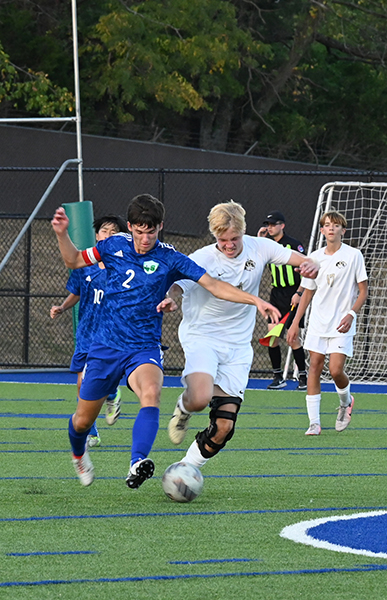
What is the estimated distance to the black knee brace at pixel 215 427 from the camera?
6137 mm

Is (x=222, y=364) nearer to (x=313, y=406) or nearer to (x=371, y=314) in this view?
(x=313, y=406)

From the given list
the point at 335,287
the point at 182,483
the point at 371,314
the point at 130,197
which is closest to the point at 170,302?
the point at 182,483

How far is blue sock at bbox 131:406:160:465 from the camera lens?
17.5ft

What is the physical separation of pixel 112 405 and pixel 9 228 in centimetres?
1324

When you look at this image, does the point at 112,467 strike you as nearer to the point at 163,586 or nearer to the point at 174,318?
the point at 163,586

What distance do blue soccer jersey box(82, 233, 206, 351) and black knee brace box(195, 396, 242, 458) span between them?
2.15ft

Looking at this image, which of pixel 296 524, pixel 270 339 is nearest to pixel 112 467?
pixel 270 339

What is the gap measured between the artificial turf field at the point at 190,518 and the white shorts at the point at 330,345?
797 millimetres

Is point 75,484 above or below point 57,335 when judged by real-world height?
above

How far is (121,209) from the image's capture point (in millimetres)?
20219

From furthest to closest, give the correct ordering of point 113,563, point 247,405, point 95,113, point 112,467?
point 95,113
point 247,405
point 112,467
point 113,563

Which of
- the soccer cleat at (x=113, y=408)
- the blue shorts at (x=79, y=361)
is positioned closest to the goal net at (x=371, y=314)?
the soccer cleat at (x=113, y=408)

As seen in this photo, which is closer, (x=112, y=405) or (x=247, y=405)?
(x=112, y=405)

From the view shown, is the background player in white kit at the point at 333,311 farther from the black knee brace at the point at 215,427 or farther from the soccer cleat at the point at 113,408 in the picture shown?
the black knee brace at the point at 215,427
